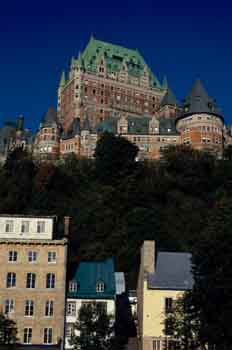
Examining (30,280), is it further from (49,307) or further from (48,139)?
(48,139)

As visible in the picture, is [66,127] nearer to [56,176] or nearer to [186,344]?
[56,176]

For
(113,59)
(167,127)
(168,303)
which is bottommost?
(168,303)

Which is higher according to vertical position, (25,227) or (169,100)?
(169,100)

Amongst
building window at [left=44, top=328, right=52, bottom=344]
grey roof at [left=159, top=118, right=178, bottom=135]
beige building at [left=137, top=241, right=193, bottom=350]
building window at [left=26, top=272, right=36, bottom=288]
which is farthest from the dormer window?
grey roof at [left=159, top=118, right=178, bottom=135]

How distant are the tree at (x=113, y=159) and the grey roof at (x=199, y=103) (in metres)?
27.4

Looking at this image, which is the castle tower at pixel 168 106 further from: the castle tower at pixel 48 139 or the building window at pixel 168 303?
the building window at pixel 168 303

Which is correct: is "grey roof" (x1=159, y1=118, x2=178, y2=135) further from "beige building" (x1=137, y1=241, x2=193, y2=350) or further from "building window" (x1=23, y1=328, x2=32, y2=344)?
"building window" (x1=23, y1=328, x2=32, y2=344)

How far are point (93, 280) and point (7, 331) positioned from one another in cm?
963

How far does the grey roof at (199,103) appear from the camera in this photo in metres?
129

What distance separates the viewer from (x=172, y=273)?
53250mm

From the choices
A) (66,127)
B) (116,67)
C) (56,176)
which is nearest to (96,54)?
(116,67)

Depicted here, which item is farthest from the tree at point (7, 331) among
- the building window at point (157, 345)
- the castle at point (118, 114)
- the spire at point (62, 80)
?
the spire at point (62, 80)

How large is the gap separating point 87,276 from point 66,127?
95187mm

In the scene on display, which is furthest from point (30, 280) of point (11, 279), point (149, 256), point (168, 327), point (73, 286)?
point (168, 327)
